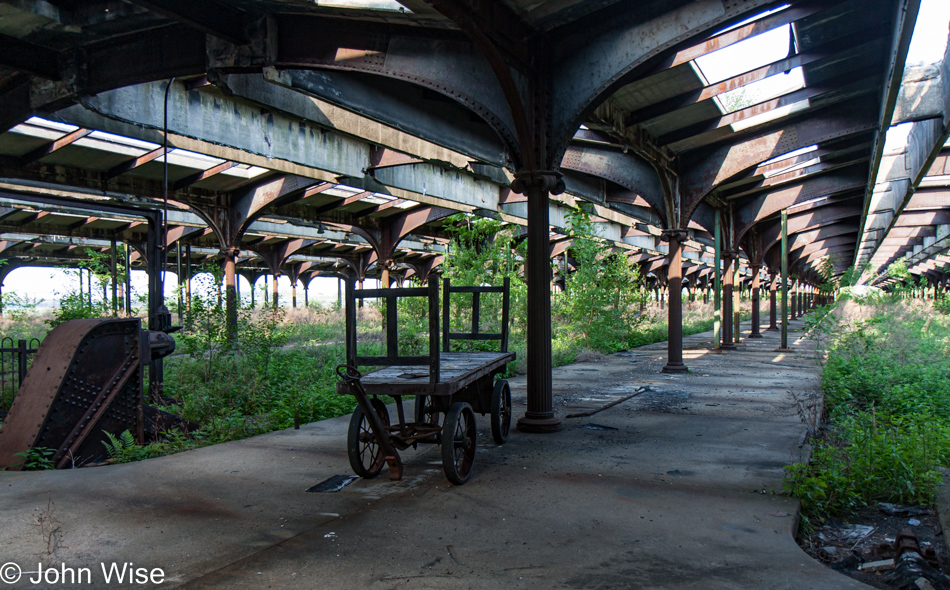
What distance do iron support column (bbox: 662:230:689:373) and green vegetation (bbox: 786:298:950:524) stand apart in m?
2.82

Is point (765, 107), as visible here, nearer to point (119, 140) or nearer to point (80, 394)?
point (80, 394)

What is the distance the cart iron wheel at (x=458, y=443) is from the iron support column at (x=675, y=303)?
815cm

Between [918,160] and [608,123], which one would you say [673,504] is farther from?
[918,160]

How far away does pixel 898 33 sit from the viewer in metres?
6.73

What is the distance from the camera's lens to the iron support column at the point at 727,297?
1731cm

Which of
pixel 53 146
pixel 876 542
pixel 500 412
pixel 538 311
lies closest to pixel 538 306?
pixel 538 311

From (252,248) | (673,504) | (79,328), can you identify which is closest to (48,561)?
(79,328)

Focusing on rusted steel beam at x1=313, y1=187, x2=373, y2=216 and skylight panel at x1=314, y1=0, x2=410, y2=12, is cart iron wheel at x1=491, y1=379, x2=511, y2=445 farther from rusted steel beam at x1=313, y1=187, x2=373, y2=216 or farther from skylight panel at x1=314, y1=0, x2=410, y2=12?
rusted steel beam at x1=313, y1=187, x2=373, y2=216

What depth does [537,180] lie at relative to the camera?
7.05 meters

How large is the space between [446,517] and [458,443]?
0.87m

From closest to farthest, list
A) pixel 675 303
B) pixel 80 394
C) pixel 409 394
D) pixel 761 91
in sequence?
pixel 409 394, pixel 80 394, pixel 761 91, pixel 675 303

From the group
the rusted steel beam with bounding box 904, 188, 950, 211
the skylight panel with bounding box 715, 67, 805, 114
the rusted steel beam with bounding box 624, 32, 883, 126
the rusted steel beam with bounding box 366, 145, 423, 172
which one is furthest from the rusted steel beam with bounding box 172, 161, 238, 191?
the rusted steel beam with bounding box 904, 188, 950, 211

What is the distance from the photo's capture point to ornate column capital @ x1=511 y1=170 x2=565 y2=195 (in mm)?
7035

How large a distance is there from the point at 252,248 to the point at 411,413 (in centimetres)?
2238
